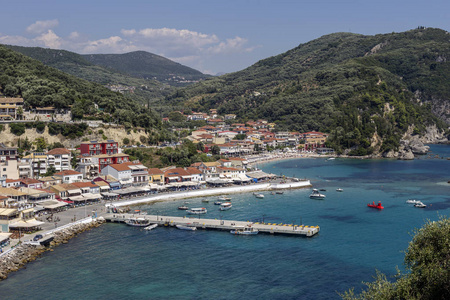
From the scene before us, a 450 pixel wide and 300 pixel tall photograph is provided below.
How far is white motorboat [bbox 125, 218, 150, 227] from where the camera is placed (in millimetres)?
44431

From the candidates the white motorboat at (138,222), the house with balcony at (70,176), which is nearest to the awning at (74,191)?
the house with balcony at (70,176)

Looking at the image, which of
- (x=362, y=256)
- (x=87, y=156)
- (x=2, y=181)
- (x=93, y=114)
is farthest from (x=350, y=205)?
(x=93, y=114)

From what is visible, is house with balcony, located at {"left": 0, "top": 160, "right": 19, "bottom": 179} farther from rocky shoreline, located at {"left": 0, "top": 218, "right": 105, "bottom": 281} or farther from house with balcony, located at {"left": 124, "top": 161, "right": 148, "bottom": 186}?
rocky shoreline, located at {"left": 0, "top": 218, "right": 105, "bottom": 281}

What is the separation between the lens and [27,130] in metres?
66.4

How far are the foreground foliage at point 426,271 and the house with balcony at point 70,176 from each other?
1678 inches

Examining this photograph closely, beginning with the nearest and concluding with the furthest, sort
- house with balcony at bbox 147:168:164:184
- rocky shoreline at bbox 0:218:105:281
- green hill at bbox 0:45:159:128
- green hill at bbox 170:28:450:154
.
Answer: rocky shoreline at bbox 0:218:105:281 → house with balcony at bbox 147:168:164:184 → green hill at bbox 0:45:159:128 → green hill at bbox 170:28:450:154

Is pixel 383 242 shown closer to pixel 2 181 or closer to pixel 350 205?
pixel 350 205

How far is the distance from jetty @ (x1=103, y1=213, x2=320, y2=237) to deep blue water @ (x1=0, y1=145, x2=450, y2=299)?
1.00 metres

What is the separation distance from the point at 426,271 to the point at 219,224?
1004 inches

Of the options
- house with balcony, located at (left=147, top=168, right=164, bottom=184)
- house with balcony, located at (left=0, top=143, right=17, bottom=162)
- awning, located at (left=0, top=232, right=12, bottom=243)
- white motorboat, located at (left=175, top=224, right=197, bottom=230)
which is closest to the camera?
awning, located at (left=0, top=232, right=12, bottom=243)

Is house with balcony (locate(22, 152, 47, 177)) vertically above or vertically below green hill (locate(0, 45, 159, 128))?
below

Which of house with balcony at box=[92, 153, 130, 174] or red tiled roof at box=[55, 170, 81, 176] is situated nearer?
red tiled roof at box=[55, 170, 81, 176]

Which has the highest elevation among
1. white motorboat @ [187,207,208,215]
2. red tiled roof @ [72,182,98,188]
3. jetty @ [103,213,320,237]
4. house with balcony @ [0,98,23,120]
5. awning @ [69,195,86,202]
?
house with balcony @ [0,98,23,120]

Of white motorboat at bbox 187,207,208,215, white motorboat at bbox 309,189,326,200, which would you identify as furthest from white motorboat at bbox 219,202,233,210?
white motorboat at bbox 309,189,326,200
